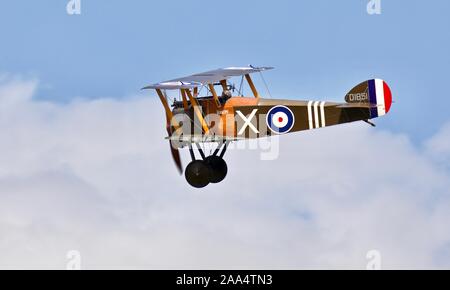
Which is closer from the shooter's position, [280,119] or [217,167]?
[280,119]

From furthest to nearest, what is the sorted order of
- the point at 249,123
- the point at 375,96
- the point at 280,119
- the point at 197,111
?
the point at 197,111, the point at 249,123, the point at 280,119, the point at 375,96

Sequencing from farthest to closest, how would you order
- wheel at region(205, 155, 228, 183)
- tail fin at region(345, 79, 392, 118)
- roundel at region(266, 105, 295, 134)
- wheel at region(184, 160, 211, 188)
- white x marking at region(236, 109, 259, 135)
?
wheel at region(205, 155, 228, 183), white x marking at region(236, 109, 259, 135), roundel at region(266, 105, 295, 134), wheel at region(184, 160, 211, 188), tail fin at region(345, 79, 392, 118)

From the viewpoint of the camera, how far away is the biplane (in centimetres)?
5350

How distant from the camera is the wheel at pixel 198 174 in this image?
5353 centimetres

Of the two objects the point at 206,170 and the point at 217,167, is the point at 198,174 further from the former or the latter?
the point at 217,167

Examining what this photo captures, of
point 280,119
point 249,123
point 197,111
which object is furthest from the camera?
point 197,111

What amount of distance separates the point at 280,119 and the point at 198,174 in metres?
2.67

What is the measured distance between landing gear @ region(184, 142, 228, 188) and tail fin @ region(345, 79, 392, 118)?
3.86m

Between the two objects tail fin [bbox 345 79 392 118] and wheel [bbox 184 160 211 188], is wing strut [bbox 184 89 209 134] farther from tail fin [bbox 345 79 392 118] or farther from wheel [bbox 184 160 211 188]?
tail fin [bbox 345 79 392 118]

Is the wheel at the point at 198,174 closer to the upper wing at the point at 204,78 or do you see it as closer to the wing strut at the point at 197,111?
the wing strut at the point at 197,111

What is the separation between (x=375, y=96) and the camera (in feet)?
175

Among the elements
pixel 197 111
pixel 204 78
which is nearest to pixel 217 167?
pixel 197 111

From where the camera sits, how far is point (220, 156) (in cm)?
5453
